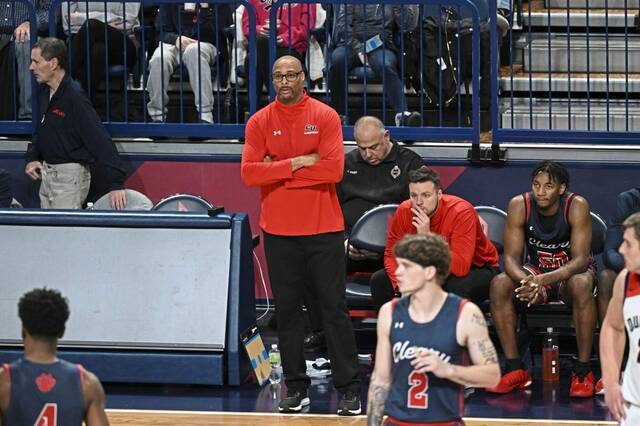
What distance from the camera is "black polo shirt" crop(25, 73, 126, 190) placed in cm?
1032

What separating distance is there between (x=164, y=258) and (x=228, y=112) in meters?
2.79

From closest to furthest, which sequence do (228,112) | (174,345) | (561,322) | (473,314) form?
(473,314) → (174,345) → (561,322) → (228,112)

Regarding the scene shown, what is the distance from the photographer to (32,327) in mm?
5211

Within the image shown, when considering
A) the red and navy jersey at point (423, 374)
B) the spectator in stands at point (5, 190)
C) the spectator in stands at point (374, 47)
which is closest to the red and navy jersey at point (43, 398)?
the red and navy jersey at point (423, 374)

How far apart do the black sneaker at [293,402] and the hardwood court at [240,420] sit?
0.06 m

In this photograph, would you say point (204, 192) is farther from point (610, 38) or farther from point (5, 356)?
point (610, 38)

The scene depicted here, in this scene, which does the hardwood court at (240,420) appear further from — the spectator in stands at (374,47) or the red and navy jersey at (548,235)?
the spectator in stands at (374,47)

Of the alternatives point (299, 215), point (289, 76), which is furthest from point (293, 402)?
point (289, 76)

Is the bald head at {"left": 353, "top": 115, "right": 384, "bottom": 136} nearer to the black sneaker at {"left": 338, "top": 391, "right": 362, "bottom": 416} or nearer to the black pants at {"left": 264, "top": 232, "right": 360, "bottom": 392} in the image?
the black pants at {"left": 264, "top": 232, "right": 360, "bottom": 392}

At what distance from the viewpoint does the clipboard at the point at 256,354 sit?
8948mm

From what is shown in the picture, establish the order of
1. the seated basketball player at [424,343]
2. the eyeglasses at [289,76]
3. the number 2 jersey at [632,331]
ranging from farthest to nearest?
the eyeglasses at [289,76]
the number 2 jersey at [632,331]
the seated basketball player at [424,343]

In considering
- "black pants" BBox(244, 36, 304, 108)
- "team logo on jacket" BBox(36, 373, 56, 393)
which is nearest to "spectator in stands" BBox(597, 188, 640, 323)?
"black pants" BBox(244, 36, 304, 108)

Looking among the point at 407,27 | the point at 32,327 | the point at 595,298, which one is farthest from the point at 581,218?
the point at 32,327

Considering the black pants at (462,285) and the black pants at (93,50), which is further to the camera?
the black pants at (93,50)
